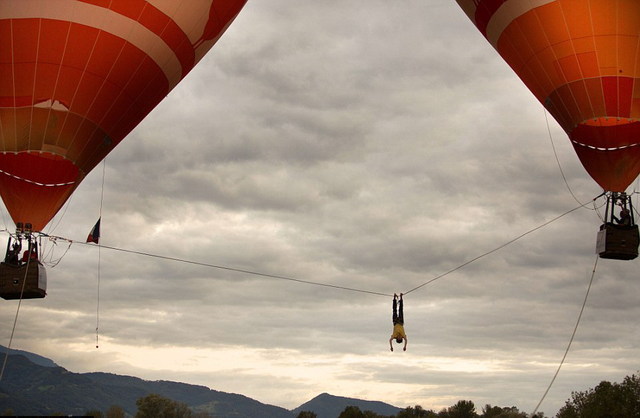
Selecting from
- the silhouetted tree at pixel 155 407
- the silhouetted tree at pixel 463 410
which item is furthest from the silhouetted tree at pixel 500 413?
the silhouetted tree at pixel 155 407

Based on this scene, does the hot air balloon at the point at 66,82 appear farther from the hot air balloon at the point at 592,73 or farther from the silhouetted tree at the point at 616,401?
the silhouetted tree at the point at 616,401

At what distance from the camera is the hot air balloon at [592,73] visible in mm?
25547

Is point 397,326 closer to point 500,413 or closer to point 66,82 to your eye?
point 66,82

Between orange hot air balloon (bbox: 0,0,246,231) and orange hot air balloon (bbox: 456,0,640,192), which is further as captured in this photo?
orange hot air balloon (bbox: 456,0,640,192)

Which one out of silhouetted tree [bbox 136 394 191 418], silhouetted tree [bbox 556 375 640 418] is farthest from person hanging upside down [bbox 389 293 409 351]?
silhouetted tree [bbox 136 394 191 418]

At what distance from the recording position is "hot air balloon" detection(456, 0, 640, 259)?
2555cm

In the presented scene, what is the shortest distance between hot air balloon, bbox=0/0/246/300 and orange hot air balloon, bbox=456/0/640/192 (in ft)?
35.9

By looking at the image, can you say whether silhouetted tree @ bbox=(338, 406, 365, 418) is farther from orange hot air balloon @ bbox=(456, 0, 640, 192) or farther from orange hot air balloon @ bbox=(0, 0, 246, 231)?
orange hot air balloon @ bbox=(0, 0, 246, 231)

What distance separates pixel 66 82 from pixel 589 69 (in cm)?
1582

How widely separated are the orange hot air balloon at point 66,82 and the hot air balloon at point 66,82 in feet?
0.09

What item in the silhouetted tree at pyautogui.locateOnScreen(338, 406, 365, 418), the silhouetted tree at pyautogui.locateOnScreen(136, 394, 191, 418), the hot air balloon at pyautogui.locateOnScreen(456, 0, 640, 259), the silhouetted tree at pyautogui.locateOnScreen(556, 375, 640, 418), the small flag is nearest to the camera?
the hot air balloon at pyautogui.locateOnScreen(456, 0, 640, 259)

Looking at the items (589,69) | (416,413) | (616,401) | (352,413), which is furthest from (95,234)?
(416,413)

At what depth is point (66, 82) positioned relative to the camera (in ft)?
78.7

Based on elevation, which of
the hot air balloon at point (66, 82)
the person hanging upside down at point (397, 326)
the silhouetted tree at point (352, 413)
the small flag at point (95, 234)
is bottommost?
the person hanging upside down at point (397, 326)
